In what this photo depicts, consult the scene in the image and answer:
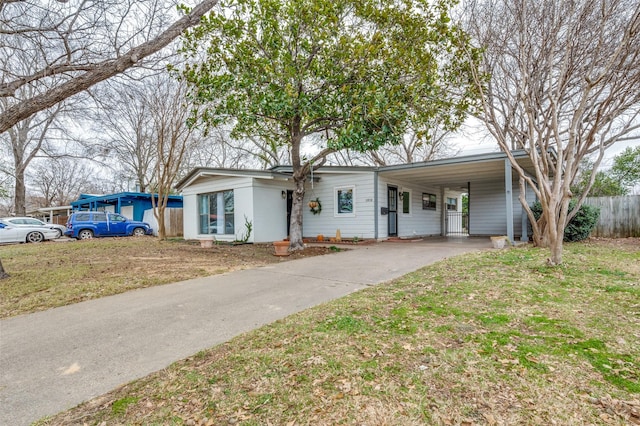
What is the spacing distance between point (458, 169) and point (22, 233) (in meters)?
18.5

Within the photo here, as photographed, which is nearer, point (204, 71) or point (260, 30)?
point (260, 30)

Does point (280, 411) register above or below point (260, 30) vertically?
below

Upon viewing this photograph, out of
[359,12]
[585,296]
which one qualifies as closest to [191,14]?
[359,12]

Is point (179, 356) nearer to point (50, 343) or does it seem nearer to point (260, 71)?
point (50, 343)

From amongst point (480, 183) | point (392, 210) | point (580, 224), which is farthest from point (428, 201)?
point (580, 224)

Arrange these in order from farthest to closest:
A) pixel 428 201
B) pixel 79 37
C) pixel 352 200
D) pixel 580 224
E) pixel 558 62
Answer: pixel 428 201 → pixel 352 200 → pixel 580 224 → pixel 558 62 → pixel 79 37

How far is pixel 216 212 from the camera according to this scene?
43.0ft

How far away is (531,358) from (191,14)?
7.01 m

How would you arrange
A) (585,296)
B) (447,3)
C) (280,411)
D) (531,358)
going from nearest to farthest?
(280,411) < (531,358) < (585,296) < (447,3)

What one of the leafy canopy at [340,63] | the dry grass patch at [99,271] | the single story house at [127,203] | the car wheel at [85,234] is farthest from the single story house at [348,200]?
the single story house at [127,203]

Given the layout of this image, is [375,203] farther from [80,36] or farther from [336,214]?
[80,36]

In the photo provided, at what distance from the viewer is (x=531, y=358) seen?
2.47m

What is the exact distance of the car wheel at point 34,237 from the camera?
48.5 feet

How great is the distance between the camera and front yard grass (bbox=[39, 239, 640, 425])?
1.95 metres
